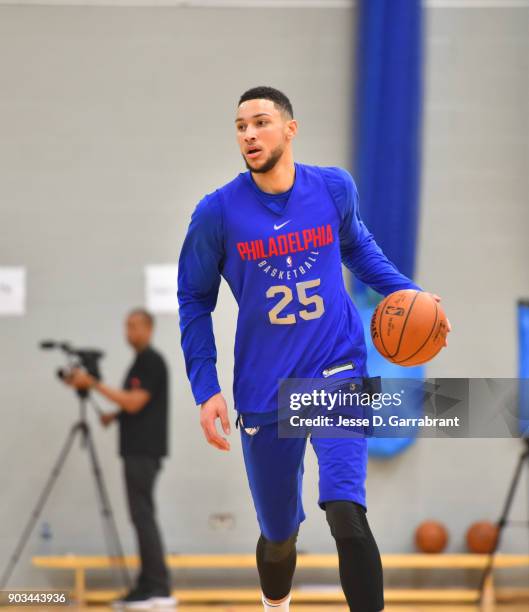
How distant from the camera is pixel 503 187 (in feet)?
25.1

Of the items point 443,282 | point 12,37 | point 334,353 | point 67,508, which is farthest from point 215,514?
point 334,353

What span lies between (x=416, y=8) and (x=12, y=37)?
114 inches

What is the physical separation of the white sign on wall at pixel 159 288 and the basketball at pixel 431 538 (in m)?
2.42

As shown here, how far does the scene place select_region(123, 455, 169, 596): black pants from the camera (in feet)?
22.2

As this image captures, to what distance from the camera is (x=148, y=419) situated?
698cm

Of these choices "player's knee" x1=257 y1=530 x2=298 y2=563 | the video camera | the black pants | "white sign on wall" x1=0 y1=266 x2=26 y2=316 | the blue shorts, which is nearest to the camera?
the blue shorts

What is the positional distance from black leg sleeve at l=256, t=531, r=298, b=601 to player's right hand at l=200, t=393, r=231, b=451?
50cm

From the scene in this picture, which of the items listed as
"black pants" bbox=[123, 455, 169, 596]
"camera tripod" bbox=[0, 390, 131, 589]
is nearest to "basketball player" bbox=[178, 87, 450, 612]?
"black pants" bbox=[123, 455, 169, 596]

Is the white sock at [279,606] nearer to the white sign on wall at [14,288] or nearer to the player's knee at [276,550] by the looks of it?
the player's knee at [276,550]

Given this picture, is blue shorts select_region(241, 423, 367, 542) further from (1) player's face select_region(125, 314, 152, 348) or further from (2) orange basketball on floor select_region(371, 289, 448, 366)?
(1) player's face select_region(125, 314, 152, 348)

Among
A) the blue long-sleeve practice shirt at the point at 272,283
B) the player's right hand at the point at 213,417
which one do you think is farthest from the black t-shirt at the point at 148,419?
the player's right hand at the point at 213,417

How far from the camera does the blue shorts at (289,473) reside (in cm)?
337

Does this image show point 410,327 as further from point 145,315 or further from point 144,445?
point 145,315

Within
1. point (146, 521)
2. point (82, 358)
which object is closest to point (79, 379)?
point (82, 358)
